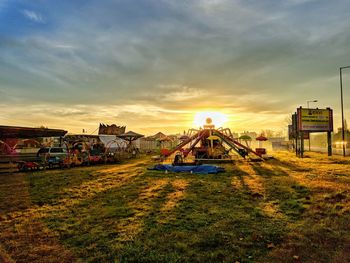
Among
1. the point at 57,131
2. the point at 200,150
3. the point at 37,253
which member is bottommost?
the point at 37,253

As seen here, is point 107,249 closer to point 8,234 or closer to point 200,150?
point 8,234

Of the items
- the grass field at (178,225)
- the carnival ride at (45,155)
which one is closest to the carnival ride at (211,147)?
the carnival ride at (45,155)

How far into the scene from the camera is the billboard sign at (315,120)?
104 feet

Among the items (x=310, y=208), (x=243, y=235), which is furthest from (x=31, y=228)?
(x=310, y=208)

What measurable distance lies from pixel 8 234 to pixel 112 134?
40643 millimetres

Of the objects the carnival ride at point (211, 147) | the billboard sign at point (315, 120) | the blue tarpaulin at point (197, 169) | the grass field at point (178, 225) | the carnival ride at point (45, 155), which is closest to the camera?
the grass field at point (178, 225)

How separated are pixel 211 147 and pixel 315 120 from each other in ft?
49.2

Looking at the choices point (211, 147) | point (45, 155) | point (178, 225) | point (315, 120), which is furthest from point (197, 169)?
point (315, 120)

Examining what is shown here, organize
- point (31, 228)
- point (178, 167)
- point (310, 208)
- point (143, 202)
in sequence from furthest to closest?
point (178, 167)
point (143, 202)
point (310, 208)
point (31, 228)

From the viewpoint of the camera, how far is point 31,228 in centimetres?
661

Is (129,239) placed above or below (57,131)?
below

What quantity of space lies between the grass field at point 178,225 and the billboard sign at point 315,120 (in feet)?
73.0

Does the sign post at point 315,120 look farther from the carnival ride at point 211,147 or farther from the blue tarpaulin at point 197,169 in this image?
the blue tarpaulin at point 197,169

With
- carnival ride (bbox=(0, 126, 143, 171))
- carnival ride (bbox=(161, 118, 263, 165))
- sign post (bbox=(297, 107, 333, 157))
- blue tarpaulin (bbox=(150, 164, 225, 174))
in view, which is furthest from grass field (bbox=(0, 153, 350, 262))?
sign post (bbox=(297, 107, 333, 157))
